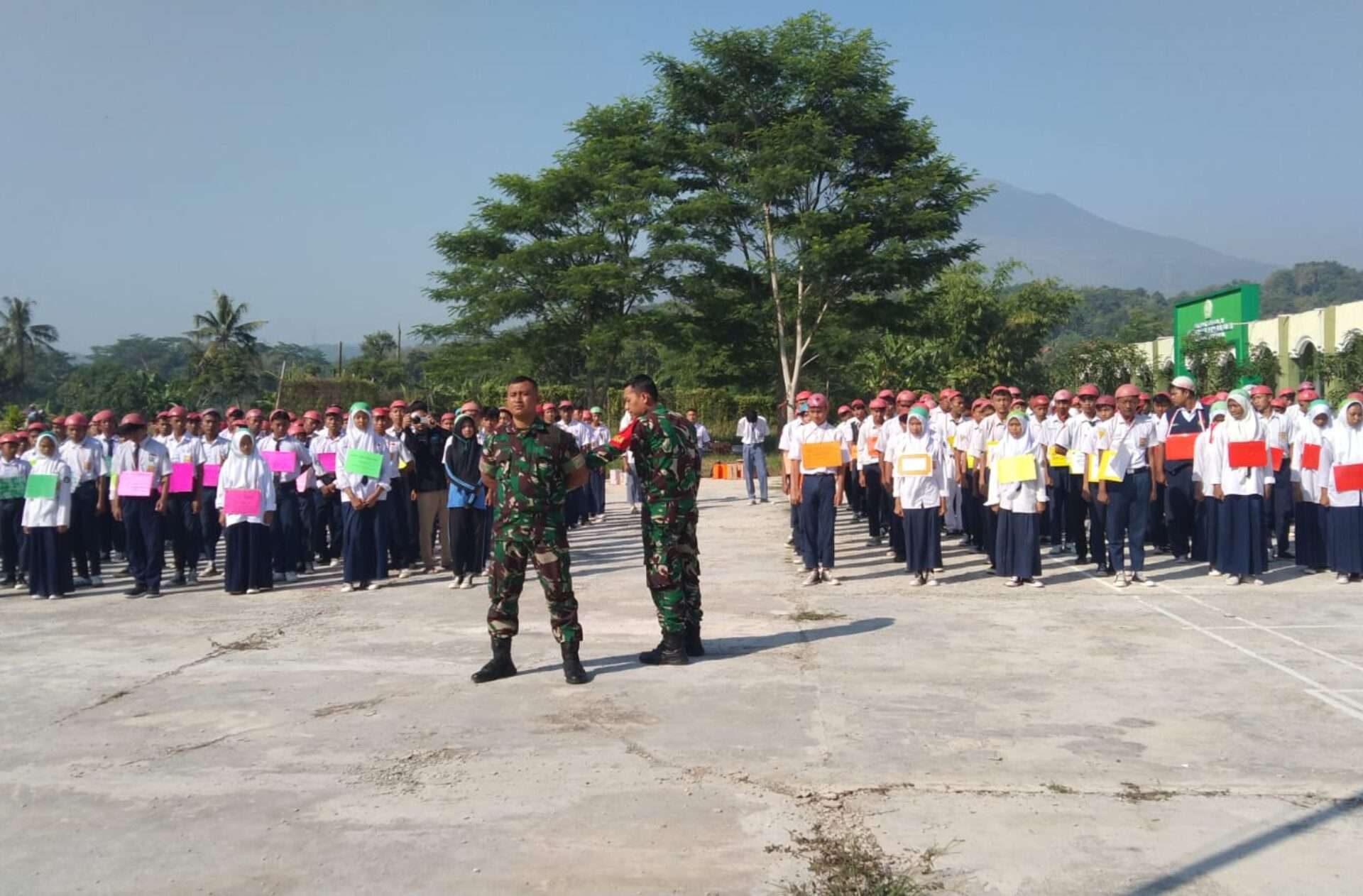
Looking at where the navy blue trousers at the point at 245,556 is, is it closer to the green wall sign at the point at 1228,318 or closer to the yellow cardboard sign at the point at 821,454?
the yellow cardboard sign at the point at 821,454

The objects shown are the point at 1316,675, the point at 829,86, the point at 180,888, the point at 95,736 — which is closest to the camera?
the point at 180,888

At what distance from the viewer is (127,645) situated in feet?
27.7

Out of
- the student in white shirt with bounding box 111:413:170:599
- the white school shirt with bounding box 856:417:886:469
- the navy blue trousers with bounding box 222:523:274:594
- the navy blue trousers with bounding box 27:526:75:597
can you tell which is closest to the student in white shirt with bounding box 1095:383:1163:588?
the white school shirt with bounding box 856:417:886:469

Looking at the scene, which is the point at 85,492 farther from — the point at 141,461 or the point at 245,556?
the point at 245,556

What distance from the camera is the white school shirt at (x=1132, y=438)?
34.1 ft

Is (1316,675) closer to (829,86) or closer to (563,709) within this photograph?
(563,709)

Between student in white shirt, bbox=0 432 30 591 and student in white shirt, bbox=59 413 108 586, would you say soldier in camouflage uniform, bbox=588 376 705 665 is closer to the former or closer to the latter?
student in white shirt, bbox=59 413 108 586

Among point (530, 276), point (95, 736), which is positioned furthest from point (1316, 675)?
→ point (530, 276)

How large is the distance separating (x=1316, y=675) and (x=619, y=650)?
4.71 m

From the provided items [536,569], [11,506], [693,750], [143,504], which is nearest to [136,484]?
[143,504]

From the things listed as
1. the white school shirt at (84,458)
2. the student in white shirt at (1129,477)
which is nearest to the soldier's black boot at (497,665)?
the student in white shirt at (1129,477)

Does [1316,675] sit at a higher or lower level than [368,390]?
lower

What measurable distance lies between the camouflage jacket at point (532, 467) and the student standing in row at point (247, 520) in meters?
4.90

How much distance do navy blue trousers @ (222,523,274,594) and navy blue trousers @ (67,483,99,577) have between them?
7.06 feet
